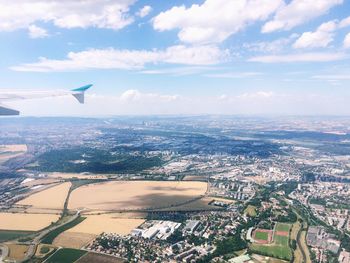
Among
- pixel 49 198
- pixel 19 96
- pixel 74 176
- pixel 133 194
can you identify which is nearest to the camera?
pixel 19 96

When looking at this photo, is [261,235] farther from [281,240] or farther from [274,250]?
[274,250]

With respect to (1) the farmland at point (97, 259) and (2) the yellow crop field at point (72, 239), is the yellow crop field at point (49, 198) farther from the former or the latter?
(1) the farmland at point (97, 259)

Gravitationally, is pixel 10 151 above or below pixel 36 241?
above

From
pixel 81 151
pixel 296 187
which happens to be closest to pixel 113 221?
pixel 296 187

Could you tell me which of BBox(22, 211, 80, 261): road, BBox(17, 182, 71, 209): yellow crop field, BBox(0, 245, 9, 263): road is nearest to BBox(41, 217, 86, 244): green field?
BBox(22, 211, 80, 261): road

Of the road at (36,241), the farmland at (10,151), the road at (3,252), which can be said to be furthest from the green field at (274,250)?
the farmland at (10,151)

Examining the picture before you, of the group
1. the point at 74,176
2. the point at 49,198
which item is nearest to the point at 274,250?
the point at 49,198

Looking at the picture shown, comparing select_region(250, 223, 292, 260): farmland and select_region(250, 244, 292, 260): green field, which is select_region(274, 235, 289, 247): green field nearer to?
select_region(250, 223, 292, 260): farmland
